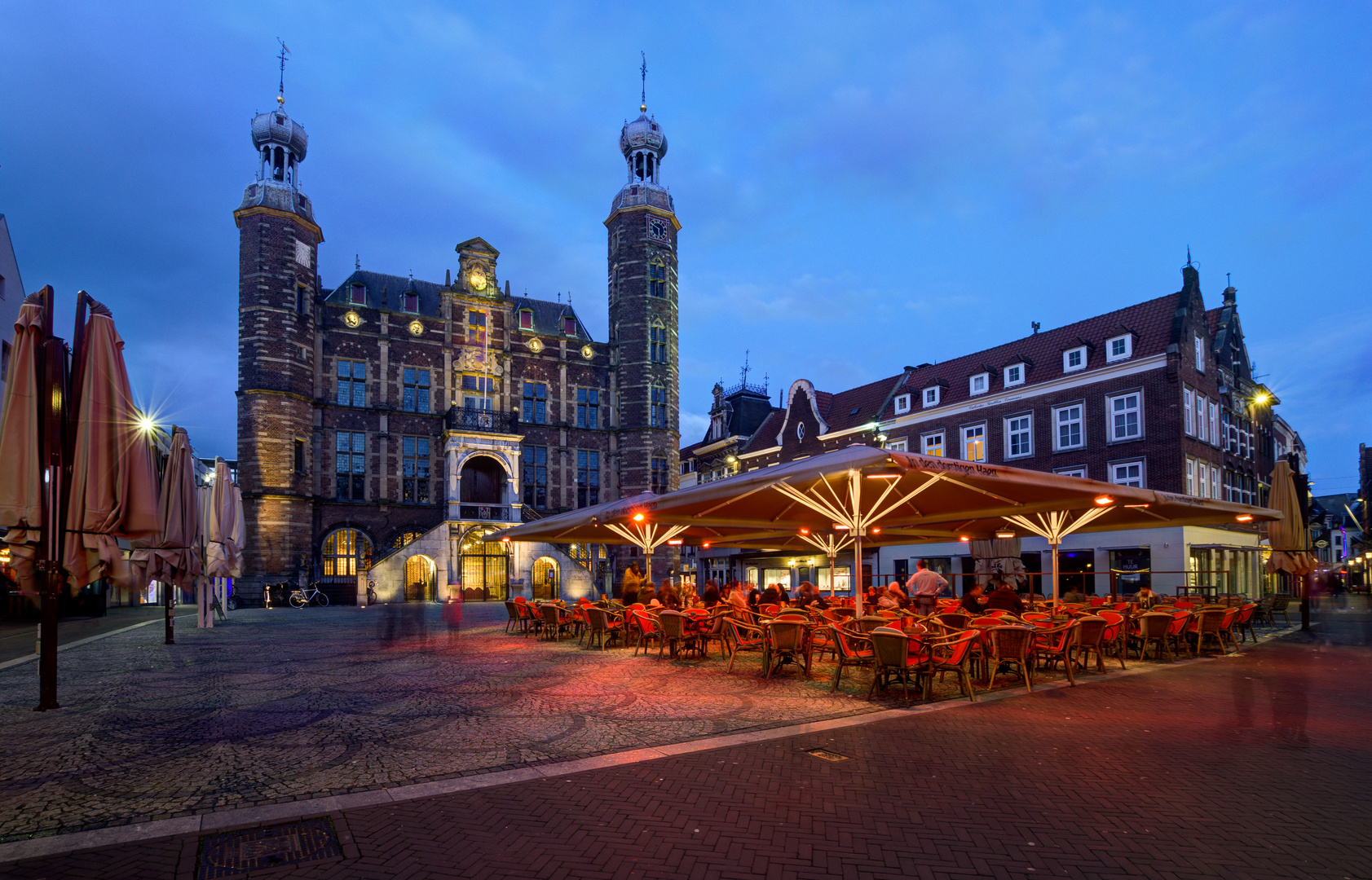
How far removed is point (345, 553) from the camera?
35.7 meters

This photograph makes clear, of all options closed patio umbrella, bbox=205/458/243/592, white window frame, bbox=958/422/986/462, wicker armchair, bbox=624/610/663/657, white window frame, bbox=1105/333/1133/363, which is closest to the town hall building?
closed patio umbrella, bbox=205/458/243/592

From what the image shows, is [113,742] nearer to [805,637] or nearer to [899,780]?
[899,780]

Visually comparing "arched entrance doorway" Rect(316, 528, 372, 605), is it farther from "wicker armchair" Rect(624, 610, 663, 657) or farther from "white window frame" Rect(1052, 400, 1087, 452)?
"white window frame" Rect(1052, 400, 1087, 452)

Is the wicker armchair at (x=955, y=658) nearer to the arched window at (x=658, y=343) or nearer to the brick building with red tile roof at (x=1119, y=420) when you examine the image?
the brick building with red tile roof at (x=1119, y=420)

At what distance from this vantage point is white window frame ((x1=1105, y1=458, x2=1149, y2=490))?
27.9m

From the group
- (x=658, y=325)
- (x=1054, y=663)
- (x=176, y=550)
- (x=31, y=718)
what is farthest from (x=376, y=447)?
(x=1054, y=663)

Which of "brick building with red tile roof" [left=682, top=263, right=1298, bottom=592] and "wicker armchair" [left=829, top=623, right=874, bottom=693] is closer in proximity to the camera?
"wicker armchair" [left=829, top=623, right=874, bottom=693]

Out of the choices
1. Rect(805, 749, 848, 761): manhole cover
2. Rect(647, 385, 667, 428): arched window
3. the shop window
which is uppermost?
Rect(647, 385, 667, 428): arched window

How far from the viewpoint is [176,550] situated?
1148cm

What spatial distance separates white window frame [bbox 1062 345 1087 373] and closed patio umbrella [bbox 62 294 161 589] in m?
31.1

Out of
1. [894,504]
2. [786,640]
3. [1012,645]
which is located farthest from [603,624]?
[1012,645]

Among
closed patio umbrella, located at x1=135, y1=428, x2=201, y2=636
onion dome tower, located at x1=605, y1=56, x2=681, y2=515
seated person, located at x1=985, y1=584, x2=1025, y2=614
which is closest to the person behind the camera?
closed patio umbrella, located at x1=135, y1=428, x2=201, y2=636

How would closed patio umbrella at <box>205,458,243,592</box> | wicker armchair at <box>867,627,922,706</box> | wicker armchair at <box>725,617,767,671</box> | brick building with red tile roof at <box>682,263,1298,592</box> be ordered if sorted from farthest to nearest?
brick building with red tile roof at <box>682,263,1298,592</box>, closed patio umbrella at <box>205,458,243,592</box>, wicker armchair at <box>725,617,767,671</box>, wicker armchair at <box>867,627,922,706</box>

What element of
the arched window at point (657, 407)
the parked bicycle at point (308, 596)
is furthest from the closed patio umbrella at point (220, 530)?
the arched window at point (657, 407)
